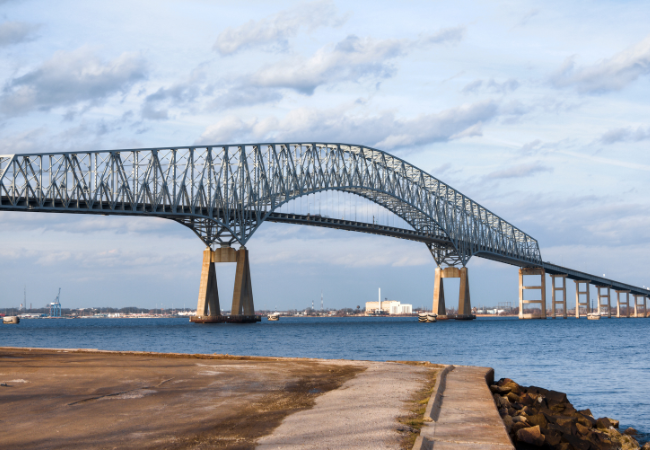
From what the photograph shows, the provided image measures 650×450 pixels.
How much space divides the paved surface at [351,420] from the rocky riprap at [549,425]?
2.01m

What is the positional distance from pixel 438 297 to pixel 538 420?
122264 millimetres

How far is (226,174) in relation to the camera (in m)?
94.6

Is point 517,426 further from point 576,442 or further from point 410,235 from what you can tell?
point 410,235

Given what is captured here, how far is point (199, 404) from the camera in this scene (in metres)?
12.2

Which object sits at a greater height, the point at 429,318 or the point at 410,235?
the point at 410,235

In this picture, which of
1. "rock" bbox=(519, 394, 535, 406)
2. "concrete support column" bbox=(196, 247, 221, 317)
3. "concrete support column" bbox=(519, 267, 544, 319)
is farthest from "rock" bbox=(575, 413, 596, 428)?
"concrete support column" bbox=(519, 267, 544, 319)

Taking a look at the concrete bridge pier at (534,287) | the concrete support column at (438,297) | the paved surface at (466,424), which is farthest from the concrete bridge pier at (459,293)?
the paved surface at (466,424)

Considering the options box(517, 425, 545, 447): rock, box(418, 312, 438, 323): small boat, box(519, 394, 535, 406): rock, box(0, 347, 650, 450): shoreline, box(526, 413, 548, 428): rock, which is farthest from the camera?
box(418, 312, 438, 323): small boat

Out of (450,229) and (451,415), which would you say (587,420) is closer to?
(451,415)

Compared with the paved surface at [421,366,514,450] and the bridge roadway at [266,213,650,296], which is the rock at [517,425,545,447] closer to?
the paved surface at [421,366,514,450]

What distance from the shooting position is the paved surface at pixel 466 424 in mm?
8961

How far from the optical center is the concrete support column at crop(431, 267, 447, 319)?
133625 millimetres

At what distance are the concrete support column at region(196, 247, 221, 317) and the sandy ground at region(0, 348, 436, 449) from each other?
69654mm

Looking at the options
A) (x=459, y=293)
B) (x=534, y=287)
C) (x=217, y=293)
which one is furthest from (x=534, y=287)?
(x=217, y=293)
